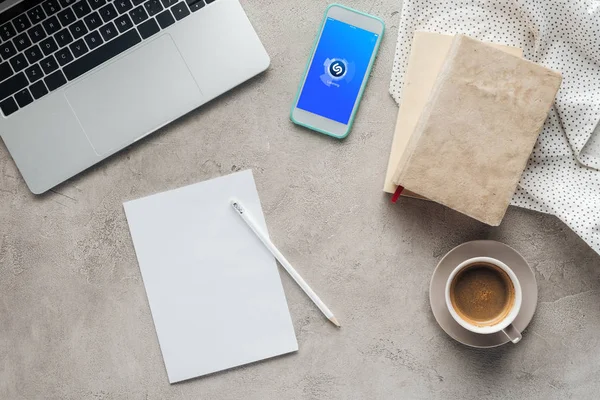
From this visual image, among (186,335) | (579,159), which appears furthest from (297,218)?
(579,159)

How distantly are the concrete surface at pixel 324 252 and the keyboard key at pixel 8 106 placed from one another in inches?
3.4

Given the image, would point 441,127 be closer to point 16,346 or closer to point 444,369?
point 444,369

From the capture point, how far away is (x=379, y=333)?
0.80 meters

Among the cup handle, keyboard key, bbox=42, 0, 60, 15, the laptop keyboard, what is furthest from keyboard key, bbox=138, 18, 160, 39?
the cup handle

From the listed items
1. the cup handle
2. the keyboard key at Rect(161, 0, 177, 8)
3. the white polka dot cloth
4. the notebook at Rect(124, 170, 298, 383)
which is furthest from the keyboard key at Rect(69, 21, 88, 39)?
the cup handle

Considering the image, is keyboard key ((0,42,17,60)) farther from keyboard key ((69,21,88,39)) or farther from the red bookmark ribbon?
the red bookmark ribbon

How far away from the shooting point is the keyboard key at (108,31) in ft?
2.47

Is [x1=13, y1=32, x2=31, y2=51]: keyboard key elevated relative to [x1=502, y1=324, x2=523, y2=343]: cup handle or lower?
elevated

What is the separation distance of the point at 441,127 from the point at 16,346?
0.62m

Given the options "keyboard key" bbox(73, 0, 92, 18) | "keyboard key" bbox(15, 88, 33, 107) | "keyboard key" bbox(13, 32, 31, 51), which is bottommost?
"keyboard key" bbox(15, 88, 33, 107)

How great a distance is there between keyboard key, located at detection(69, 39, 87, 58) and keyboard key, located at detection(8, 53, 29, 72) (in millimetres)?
60

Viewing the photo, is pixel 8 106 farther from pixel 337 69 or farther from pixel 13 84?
pixel 337 69

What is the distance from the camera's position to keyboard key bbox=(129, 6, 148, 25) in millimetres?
754

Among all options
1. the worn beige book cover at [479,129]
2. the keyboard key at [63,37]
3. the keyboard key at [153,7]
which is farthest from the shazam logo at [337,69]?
the keyboard key at [63,37]
